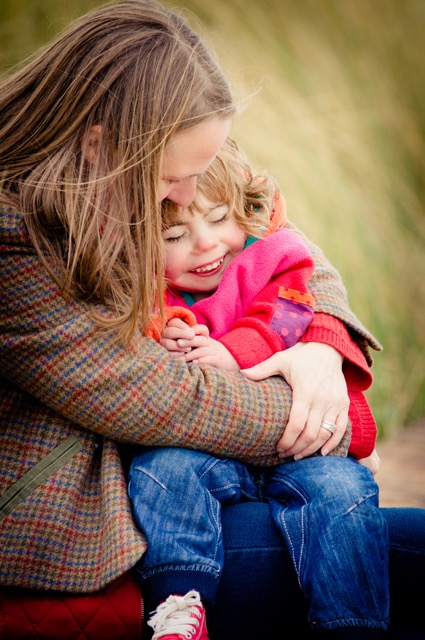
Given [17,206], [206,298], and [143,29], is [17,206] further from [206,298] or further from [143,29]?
[206,298]

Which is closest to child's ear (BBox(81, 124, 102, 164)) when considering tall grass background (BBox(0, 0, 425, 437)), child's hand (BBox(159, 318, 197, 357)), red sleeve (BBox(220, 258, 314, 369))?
child's hand (BBox(159, 318, 197, 357))

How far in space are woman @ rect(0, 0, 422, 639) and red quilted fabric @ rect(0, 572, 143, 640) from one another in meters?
0.03

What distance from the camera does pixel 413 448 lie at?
3727 mm

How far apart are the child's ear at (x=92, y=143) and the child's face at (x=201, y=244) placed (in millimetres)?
316

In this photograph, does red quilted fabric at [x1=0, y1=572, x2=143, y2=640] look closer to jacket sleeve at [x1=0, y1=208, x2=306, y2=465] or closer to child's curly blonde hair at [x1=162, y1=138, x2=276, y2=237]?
jacket sleeve at [x1=0, y1=208, x2=306, y2=465]

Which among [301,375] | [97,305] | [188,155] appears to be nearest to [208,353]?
[301,375]

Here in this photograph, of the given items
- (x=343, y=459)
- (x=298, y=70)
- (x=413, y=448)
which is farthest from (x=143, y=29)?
(x=413, y=448)

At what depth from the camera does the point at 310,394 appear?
1637 millimetres

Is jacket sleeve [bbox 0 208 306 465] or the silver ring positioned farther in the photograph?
the silver ring

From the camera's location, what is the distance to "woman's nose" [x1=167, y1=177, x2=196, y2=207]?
1599 millimetres

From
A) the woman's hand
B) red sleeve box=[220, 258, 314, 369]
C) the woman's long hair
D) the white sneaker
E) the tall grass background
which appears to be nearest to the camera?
the white sneaker

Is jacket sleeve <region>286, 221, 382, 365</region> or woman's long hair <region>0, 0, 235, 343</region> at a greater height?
woman's long hair <region>0, 0, 235, 343</region>

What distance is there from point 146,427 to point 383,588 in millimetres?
518

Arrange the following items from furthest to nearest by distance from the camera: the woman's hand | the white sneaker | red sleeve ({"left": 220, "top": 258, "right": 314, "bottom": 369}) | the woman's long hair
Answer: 1. red sleeve ({"left": 220, "top": 258, "right": 314, "bottom": 369})
2. the woman's hand
3. the woman's long hair
4. the white sneaker
